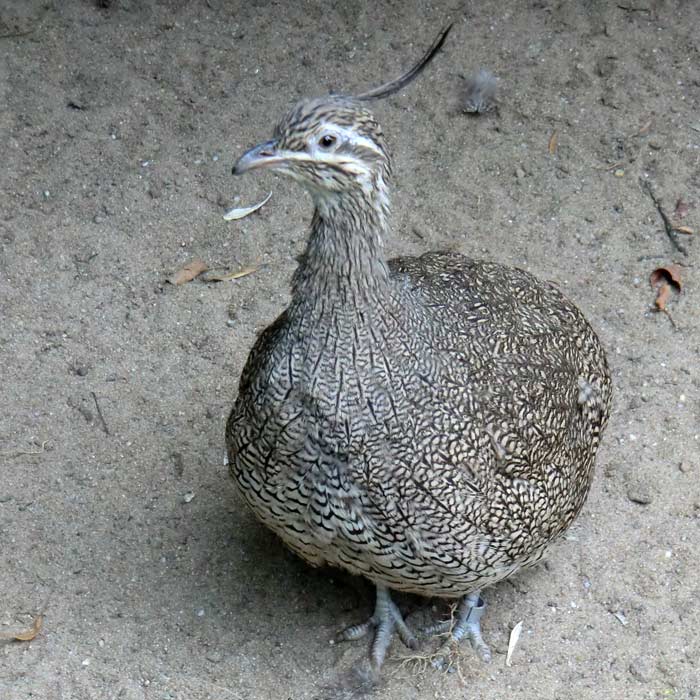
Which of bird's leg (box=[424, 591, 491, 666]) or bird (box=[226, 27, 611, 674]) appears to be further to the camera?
bird's leg (box=[424, 591, 491, 666])

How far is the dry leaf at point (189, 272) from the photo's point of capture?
541 centimetres

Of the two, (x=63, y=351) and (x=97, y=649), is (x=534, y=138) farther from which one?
(x=97, y=649)

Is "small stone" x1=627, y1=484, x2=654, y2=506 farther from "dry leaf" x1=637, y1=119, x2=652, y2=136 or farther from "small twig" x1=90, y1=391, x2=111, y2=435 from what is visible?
"small twig" x1=90, y1=391, x2=111, y2=435

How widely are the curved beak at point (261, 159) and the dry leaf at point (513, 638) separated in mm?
2199

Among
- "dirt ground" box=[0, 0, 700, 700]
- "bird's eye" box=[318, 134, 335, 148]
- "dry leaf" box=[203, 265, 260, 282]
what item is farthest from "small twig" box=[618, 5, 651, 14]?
"bird's eye" box=[318, 134, 335, 148]

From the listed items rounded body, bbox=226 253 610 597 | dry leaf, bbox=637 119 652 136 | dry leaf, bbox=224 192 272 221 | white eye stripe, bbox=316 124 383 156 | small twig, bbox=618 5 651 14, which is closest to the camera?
white eye stripe, bbox=316 124 383 156

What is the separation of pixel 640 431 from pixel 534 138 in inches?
73.2

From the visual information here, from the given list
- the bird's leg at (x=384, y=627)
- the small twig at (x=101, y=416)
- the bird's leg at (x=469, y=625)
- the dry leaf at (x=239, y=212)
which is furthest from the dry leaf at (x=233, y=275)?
the bird's leg at (x=469, y=625)

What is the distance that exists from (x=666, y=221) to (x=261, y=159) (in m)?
3.13

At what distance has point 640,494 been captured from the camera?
15.4ft

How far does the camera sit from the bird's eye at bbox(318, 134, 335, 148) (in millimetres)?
3051

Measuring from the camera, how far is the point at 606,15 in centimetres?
638

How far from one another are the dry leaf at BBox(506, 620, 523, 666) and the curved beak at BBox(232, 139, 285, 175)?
220cm

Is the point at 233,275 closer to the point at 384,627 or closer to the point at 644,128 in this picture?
the point at 384,627
